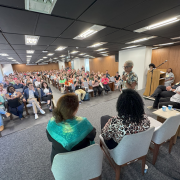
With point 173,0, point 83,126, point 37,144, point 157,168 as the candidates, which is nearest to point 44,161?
point 37,144

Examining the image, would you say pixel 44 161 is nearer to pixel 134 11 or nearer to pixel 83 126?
pixel 83 126

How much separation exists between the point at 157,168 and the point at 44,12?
3.01 meters

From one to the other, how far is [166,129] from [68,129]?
1346mm

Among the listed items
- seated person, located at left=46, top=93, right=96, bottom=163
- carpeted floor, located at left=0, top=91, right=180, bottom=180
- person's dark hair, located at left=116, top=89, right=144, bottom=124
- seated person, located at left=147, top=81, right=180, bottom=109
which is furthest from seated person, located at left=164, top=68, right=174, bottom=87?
seated person, located at left=46, top=93, right=96, bottom=163

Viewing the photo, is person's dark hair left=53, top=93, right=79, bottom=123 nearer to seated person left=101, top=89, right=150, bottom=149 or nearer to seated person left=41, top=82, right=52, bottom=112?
seated person left=101, top=89, right=150, bottom=149

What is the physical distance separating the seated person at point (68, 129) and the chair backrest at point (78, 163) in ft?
0.44

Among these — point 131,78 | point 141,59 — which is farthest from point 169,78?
point 131,78

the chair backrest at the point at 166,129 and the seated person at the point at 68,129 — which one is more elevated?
the seated person at the point at 68,129

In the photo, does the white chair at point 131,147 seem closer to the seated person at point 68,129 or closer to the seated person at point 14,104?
the seated person at point 68,129

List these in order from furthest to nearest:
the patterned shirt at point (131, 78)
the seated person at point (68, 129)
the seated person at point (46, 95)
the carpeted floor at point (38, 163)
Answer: the seated person at point (46, 95) < the patterned shirt at point (131, 78) < the carpeted floor at point (38, 163) < the seated person at point (68, 129)

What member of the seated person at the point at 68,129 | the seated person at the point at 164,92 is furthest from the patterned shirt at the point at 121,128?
the seated person at the point at 164,92

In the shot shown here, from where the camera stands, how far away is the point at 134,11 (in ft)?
5.38

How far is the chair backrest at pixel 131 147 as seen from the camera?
3.43 ft

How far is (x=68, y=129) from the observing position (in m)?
0.96
